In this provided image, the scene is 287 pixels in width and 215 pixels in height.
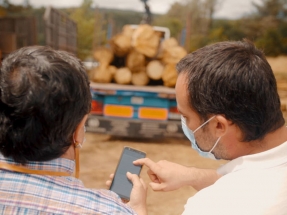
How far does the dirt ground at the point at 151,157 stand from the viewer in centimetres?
341

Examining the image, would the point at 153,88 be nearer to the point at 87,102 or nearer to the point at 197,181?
the point at 197,181

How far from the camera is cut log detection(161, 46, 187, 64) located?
536 centimetres

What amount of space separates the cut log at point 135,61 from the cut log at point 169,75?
13.4 inches

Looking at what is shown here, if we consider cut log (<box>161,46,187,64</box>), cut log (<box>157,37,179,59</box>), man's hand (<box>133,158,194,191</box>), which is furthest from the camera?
cut log (<box>157,37,179,59</box>)

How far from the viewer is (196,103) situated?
4.38 ft

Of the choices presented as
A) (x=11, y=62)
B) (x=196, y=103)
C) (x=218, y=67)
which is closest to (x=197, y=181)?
(x=196, y=103)

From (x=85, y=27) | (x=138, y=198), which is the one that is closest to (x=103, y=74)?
(x=138, y=198)

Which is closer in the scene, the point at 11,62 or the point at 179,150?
the point at 11,62

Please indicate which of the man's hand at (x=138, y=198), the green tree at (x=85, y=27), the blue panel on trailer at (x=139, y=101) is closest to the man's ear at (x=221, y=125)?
the man's hand at (x=138, y=198)

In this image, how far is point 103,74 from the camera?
212 inches

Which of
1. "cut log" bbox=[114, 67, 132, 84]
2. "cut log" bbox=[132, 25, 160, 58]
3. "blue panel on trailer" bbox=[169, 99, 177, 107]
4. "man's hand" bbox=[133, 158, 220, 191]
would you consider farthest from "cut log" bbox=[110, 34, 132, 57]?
"man's hand" bbox=[133, 158, 220, 191]

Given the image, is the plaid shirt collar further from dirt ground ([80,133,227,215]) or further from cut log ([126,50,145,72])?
cut log ([126,50,145,72])

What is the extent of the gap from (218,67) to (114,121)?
3.83 m

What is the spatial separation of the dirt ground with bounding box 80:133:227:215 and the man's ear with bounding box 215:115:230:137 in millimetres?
1994
